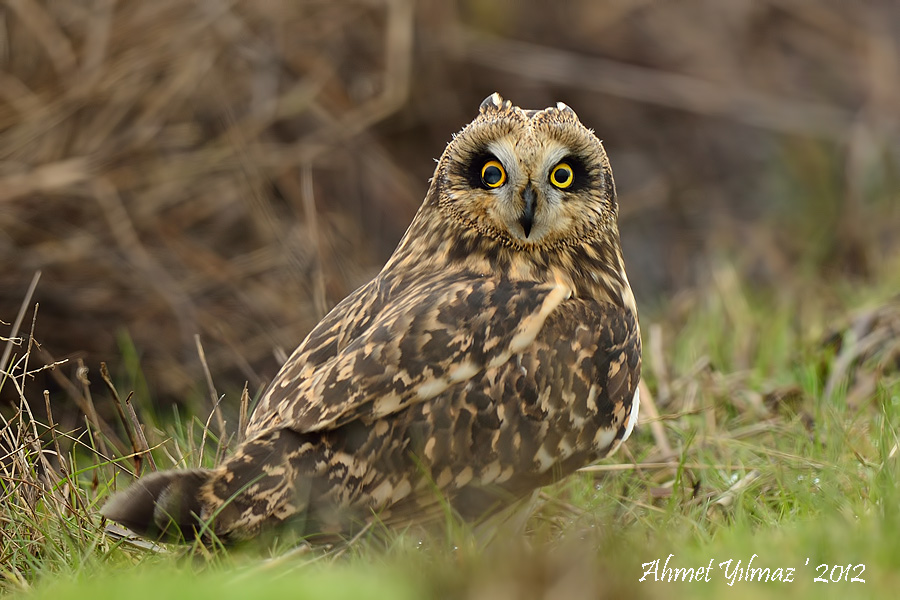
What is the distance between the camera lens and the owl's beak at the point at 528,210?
138 inches

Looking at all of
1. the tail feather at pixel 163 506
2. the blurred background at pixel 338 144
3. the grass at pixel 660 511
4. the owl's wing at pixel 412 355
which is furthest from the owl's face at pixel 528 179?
the tail feather at pixel 163 506

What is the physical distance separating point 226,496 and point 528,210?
1166mm

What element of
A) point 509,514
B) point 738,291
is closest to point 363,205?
point 738,291

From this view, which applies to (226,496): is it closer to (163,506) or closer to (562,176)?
(163,506)

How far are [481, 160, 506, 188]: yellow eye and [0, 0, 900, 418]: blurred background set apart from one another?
1094 mm

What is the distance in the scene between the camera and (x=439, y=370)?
321 cm

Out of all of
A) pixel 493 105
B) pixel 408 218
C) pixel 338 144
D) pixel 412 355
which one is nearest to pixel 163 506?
pixel 412 355

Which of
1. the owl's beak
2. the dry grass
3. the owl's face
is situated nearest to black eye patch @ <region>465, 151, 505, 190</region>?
the owl's face

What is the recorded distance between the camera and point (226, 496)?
10.0 feet

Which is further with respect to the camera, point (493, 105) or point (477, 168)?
point (493, 105)

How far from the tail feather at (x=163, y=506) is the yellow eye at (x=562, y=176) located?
4.21 ft

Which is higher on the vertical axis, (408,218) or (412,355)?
(412,355)

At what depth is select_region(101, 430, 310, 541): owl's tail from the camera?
2.95m

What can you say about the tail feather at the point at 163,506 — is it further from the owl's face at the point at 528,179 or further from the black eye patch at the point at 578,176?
the black eye patch at the point at 578,176
